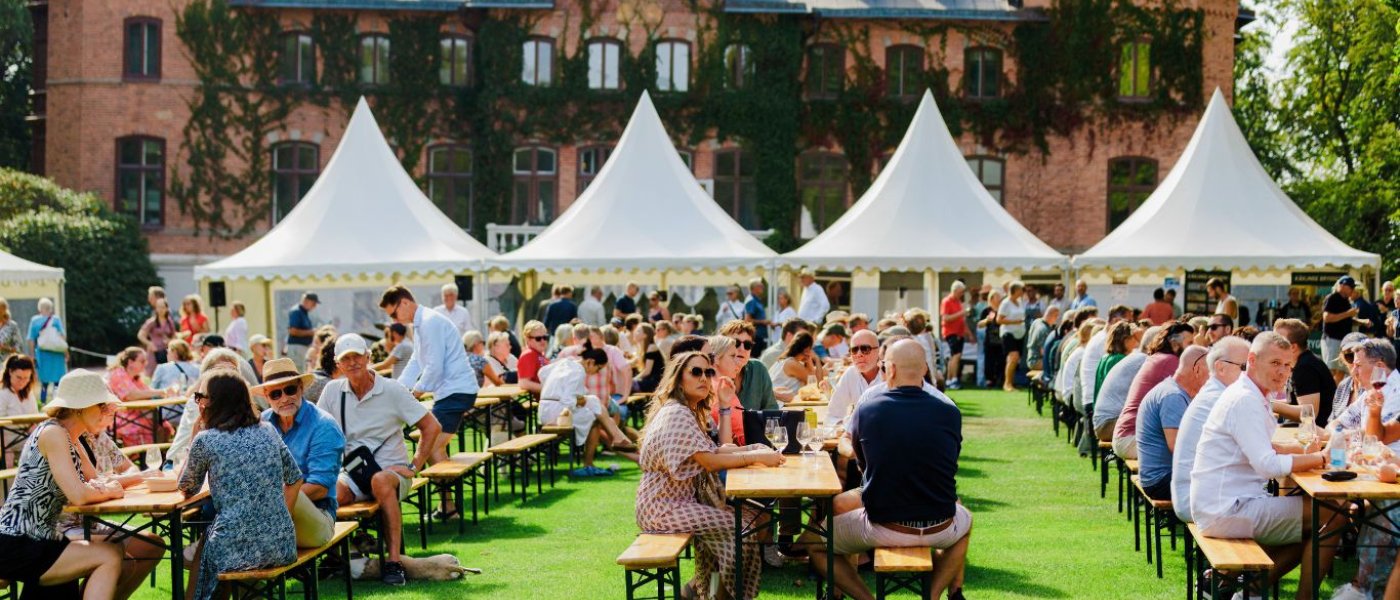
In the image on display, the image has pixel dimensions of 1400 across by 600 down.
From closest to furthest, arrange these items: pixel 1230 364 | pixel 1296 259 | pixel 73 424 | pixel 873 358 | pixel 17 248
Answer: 1. pixel 73 424
2. pixel 1230 364
3. pixel 873 358
4. pixel 1296 259
5. pixel 17 248

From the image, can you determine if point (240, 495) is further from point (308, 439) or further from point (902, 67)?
point (902, 67)

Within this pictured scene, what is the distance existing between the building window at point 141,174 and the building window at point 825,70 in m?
14.1

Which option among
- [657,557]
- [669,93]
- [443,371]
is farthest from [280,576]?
[669,93]

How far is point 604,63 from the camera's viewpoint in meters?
34.1

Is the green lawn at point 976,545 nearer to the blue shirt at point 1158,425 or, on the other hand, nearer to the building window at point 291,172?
the blue shirt at point 1158,425

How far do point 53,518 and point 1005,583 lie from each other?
16.4 feet

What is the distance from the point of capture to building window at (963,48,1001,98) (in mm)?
→ 34531

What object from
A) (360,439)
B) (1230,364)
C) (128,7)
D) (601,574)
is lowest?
(601,574)

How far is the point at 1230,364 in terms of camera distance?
7.82m

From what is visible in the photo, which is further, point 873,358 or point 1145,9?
point 1145,9

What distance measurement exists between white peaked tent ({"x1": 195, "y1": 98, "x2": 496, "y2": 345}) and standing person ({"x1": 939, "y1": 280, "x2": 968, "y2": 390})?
6.79 metres

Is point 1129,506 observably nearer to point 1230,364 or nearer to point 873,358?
point 873,358

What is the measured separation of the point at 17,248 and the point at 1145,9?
78.4ft

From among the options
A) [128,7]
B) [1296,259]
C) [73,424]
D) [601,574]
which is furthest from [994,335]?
[128,7]
